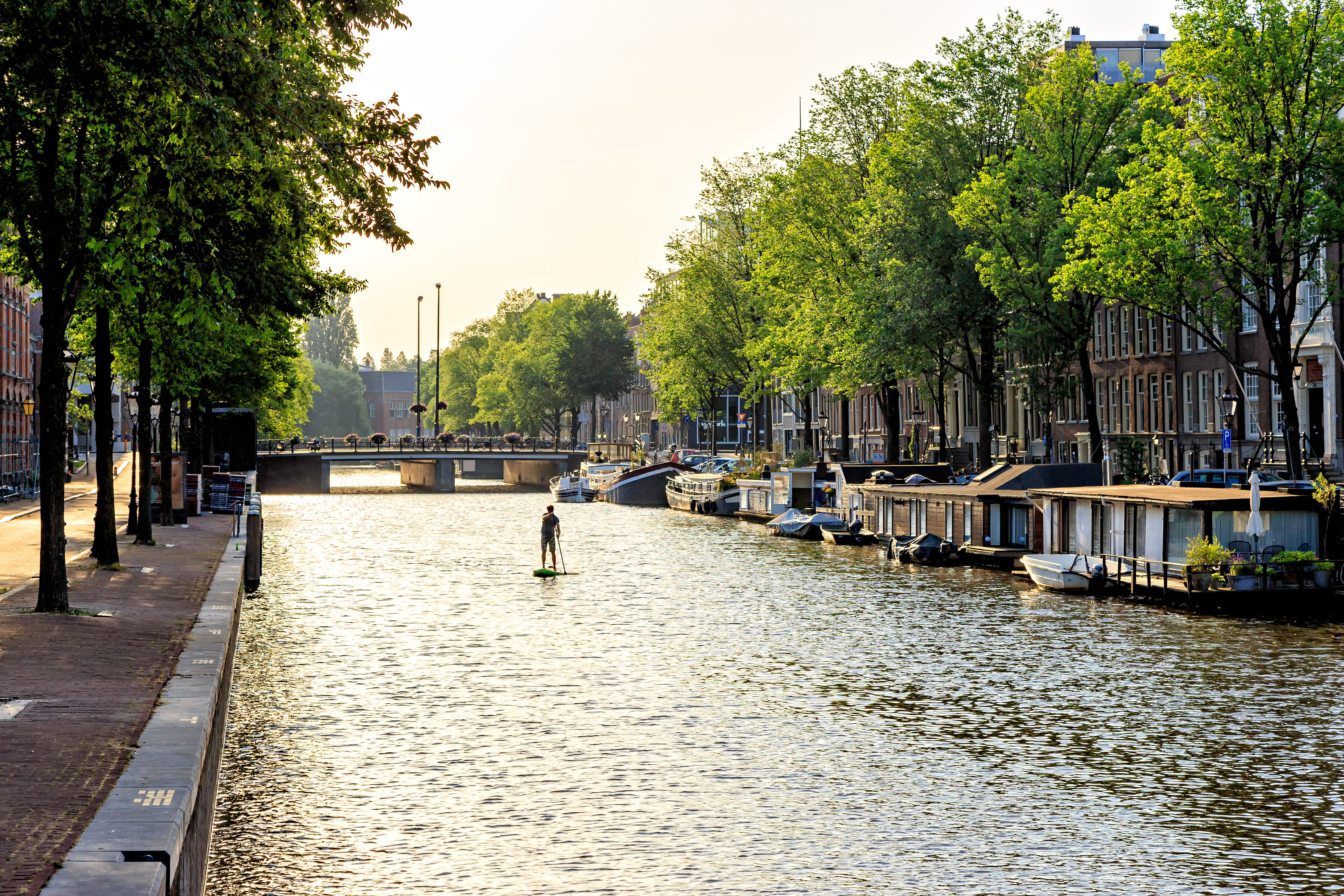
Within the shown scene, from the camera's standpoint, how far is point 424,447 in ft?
480

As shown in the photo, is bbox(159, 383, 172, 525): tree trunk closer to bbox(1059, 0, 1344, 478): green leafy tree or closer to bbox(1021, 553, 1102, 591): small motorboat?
bbox(1021, 553, 1102, 591): small motorboat

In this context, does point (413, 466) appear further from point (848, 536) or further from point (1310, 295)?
point (1310, 295)

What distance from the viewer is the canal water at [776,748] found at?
53.5ft

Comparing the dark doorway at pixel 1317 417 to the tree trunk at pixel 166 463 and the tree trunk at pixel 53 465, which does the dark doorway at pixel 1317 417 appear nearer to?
the tree trunk at pixel 166 463

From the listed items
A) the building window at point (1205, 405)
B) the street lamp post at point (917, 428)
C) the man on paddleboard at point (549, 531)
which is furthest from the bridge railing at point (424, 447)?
the man on paddleboard at point (549, 531)

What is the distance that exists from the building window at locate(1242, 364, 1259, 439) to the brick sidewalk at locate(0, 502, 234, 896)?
44926 mm

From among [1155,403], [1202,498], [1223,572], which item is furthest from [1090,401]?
[1223,572]

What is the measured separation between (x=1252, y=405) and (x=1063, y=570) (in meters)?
23.2

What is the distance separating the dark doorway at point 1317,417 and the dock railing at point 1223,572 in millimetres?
19842

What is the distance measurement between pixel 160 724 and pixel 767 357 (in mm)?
77775

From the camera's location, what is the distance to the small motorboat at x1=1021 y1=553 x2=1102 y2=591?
1748 inches

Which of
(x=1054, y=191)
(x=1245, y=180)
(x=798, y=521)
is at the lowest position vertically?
(x=798, y=521)

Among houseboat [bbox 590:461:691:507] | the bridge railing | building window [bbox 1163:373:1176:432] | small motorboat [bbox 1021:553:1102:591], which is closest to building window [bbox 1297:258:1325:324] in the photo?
building window [bbox 1163:373:1176:432]

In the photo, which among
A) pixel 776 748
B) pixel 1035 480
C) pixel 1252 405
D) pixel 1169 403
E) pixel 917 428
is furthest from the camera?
pixel 917 428
